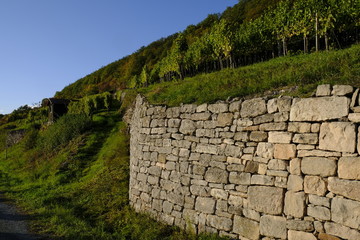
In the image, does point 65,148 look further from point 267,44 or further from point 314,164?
point 267,44

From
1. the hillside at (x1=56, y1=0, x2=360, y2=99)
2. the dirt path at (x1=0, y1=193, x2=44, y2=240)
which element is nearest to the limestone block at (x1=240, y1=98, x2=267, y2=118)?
the dirt path at (x1=0, y1=193, x2=44, y2=240)

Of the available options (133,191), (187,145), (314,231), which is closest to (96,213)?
(133,191)

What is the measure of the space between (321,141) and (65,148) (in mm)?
17873

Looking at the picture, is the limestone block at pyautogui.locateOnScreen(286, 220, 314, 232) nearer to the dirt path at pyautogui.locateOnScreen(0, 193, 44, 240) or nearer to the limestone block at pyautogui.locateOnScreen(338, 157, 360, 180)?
the limestone block at pyautogui.locateOnScreen(338, 157, 360, 180)

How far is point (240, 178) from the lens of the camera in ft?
18.4

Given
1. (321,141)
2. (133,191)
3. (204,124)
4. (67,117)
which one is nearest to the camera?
(321,141)

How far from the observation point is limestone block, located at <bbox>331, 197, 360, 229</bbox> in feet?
13.4

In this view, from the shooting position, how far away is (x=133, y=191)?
343 inches

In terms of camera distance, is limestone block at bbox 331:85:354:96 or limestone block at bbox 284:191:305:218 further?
limestone block at bbox 284:191:305:218

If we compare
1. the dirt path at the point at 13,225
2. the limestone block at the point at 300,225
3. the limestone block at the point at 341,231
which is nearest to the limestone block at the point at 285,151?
the limestone block at the point at 300,225

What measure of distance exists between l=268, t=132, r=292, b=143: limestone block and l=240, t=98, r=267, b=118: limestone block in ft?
1.68

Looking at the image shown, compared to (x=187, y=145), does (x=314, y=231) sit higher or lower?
lower

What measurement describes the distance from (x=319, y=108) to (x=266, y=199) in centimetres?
192

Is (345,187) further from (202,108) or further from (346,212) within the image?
(202,108)
